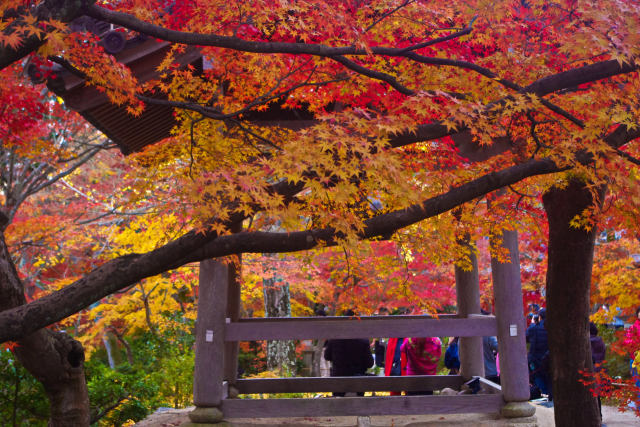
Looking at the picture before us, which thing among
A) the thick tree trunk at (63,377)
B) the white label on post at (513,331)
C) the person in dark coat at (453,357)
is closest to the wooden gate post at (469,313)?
the person in dark coat at (453,357)

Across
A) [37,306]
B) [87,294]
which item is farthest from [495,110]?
[37,306]

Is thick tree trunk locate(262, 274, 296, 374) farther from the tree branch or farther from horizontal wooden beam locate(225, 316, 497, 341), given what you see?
the tree branch

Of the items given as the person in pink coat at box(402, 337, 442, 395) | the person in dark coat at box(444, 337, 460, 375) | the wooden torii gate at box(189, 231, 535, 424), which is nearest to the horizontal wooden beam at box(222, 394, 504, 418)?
the wooden torii gate at box(189, 231, 535, 424)

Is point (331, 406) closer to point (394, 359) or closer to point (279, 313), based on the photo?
point (394, 359)

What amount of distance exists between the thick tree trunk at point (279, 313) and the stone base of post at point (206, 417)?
622 centimetres

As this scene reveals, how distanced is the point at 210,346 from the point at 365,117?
3.55 meters

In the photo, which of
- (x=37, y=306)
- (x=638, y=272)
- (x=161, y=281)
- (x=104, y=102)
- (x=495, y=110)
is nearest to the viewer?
(x=37, y=306)

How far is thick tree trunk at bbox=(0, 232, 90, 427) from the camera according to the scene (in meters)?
5.12

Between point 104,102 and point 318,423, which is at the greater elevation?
point 104,102

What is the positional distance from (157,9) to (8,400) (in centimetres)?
475

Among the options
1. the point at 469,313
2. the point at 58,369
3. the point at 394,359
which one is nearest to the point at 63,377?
the point at 58,369

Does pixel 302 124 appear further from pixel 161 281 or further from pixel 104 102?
pixel 161 281

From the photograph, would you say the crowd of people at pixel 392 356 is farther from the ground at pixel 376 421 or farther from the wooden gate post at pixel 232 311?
the wooden gate post at pixel 232 311

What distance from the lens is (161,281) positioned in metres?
11.8
